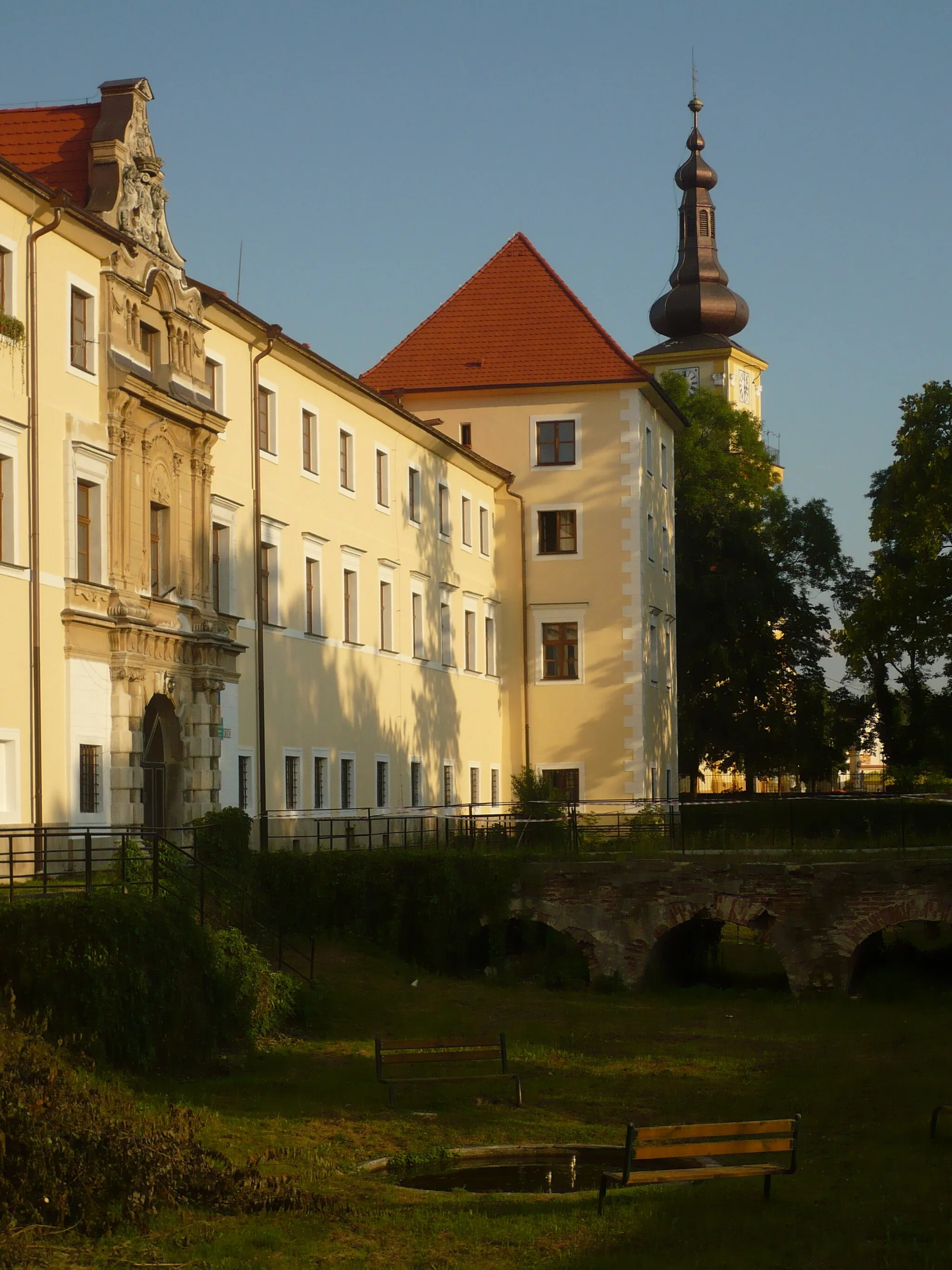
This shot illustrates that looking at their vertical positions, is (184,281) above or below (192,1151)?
above

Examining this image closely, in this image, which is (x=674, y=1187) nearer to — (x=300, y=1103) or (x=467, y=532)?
(x=300, y=1103)

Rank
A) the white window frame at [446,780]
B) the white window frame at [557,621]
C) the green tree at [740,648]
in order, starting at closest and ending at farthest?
1. the white window frame at [446,780]
2. the white window frame at [557,621]
3. the green tree at [740,648]

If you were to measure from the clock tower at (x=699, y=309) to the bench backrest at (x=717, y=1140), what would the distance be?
7720 centimetres

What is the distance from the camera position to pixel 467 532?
160ft

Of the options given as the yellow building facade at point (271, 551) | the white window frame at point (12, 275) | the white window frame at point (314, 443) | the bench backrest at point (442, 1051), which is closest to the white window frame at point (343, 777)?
the yellow building facade at point (271, 551)

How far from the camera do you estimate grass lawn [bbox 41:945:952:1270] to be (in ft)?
44.8

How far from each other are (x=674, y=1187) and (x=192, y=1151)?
161 inches

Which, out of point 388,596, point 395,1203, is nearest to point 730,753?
point 388,596

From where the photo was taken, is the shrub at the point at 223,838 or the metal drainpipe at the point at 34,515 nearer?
the metal drainpipe at the point at 34,515

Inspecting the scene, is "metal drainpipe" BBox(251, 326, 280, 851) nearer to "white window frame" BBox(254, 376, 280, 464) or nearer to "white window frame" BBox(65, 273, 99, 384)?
"white window frame" BBox(254, 376, 280, 464)

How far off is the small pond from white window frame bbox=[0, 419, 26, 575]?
1244 cm

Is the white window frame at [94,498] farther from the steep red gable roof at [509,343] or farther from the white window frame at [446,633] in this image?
the steep red gable roof at [509,343]

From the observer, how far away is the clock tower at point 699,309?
92.1 m

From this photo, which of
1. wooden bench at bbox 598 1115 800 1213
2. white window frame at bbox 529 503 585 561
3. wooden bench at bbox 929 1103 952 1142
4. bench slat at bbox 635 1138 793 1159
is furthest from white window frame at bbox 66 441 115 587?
white window frame at bbox 529 503 585 561
